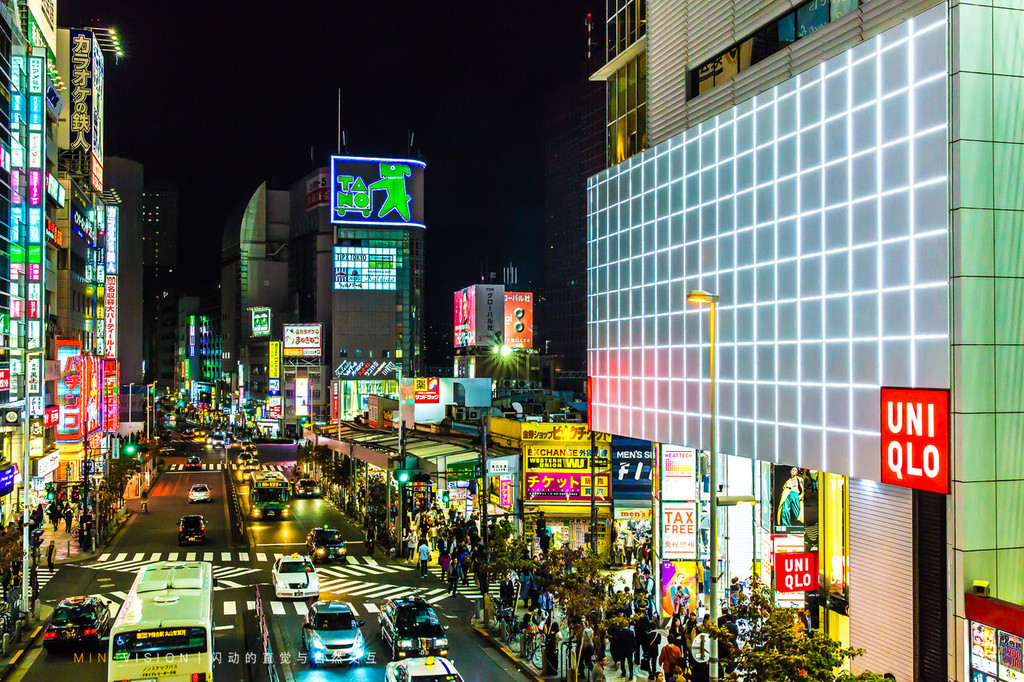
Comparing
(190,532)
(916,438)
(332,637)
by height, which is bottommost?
(190,532)

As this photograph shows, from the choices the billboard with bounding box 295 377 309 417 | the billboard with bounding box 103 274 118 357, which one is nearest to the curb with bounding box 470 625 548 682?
the billboard with bounding box 103 274 118 357

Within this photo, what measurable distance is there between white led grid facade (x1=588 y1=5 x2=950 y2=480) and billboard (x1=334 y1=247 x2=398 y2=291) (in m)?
110

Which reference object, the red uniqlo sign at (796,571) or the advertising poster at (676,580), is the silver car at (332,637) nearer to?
the advertising poster at (676,580)

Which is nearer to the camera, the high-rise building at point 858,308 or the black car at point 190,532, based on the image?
the high-rise building at point 858,308

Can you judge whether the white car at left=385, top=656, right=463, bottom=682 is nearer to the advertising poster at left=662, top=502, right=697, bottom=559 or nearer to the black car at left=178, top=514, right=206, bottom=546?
the advertising poster at left=662, top=502, right=697, bottom=559

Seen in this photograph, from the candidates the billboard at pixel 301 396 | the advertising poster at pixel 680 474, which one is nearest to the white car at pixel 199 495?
the advertising poster at pixel 680 474

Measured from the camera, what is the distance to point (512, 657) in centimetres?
2647

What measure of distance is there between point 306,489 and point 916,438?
60.5 m

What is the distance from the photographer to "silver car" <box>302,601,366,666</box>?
24.8 meters

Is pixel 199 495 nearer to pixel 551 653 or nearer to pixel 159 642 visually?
pixel 551 653

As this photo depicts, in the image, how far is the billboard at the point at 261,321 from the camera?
15312 cm

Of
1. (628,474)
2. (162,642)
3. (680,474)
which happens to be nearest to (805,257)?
(680,474)

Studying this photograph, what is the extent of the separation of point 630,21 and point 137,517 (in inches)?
1649

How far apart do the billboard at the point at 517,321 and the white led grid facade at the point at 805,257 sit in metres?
67.2
